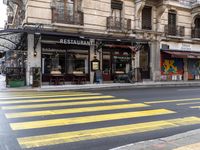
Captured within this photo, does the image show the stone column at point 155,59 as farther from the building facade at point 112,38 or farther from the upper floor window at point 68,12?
the upper floor window at point 68,12

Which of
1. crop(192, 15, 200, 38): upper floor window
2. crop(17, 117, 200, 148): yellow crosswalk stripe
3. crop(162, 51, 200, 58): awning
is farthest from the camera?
crop(192, 15, 200, 38): upper floor window

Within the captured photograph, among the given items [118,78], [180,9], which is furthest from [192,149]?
[180,9]

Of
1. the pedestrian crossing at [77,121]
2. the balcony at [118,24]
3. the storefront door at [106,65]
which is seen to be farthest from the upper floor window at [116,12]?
the pedestrian crossing at [77,121]

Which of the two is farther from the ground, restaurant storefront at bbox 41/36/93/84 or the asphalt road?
restaurant storefront at bbox 41/36/93/84

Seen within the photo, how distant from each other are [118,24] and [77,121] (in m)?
17.8

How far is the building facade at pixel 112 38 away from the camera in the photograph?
2070cm

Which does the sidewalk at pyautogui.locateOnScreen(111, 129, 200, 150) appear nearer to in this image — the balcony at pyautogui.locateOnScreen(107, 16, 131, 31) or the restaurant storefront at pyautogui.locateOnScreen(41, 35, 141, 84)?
the restaurant storefront at pyautogui.locateOnScreen(41, 35, 141, 84)

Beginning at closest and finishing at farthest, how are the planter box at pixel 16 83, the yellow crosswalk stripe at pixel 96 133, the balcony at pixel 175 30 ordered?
the yellow crosswalk stripe at pixel 96 133, the planter box at pixel 16 83, the balcony at pixel 175 30

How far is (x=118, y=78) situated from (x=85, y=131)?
17281 millimetres

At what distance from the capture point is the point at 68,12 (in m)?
21.9

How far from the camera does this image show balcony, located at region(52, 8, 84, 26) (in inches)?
828

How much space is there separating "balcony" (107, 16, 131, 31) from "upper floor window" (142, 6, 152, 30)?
7.11ft

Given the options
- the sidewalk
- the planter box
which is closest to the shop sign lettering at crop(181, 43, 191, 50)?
the planter box

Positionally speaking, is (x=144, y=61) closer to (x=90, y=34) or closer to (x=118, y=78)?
(x=118, y=78)
